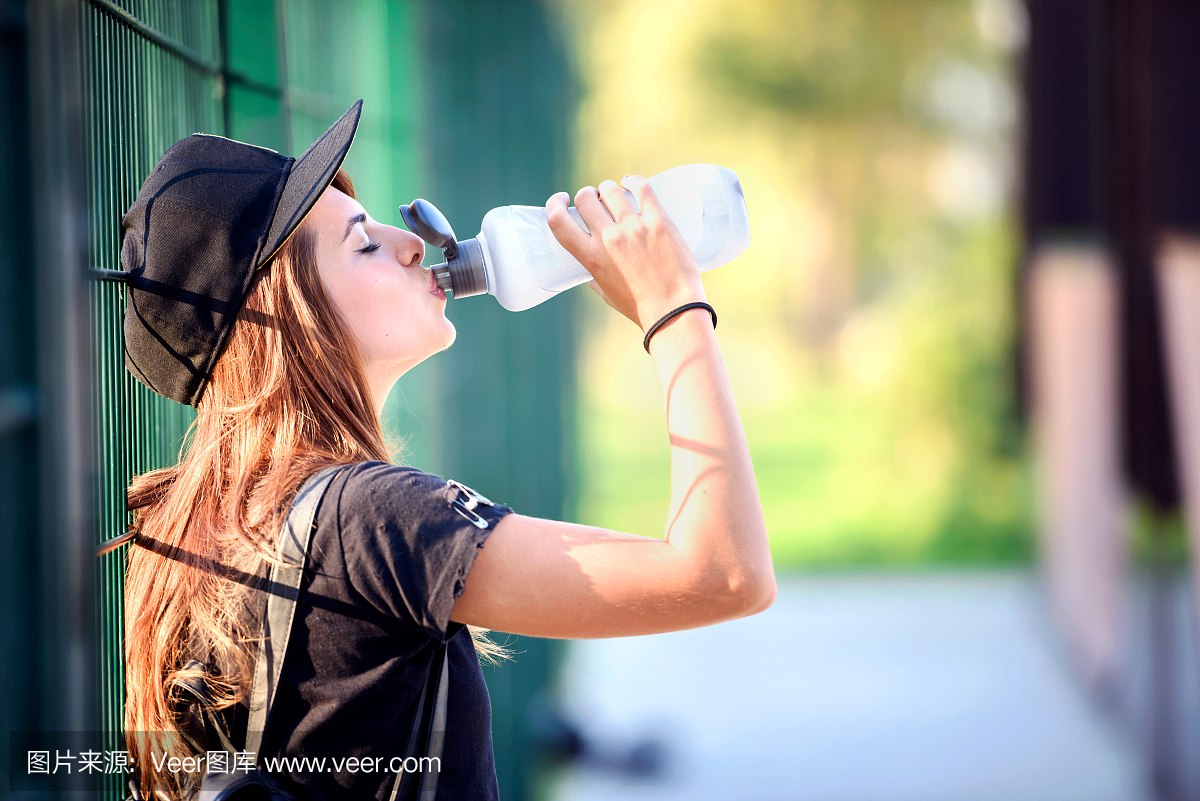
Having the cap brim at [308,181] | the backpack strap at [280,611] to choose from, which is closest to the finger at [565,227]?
the cap brim at [308,181]

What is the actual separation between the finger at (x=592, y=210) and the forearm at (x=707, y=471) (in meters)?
0.13

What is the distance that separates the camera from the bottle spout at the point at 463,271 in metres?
1.08

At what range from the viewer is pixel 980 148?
23.1 feet

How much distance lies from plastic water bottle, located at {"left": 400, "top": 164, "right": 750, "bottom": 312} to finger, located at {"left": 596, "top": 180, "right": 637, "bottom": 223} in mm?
76

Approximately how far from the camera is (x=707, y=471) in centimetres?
82

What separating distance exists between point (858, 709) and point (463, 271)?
3028 mm

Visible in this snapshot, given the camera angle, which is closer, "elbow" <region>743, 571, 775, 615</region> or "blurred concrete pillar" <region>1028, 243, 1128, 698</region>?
"elbow" <region>743, 571, 775, 615</region>

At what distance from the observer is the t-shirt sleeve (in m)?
0.78

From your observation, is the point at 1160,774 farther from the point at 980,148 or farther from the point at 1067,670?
the point at 980,148

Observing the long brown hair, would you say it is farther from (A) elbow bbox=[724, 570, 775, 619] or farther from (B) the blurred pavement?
(B) the blurred pavement

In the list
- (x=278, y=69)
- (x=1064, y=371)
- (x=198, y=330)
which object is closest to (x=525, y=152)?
(x=278, y=69)

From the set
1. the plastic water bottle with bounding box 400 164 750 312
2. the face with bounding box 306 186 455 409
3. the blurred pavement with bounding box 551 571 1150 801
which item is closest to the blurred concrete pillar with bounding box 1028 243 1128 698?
the blurred pavement with bounding box 551 571 1150 801

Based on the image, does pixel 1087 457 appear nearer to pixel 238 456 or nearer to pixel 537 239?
pixel 537 239

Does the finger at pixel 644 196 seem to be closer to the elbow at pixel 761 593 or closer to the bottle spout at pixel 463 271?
the bottle spout at pixel 463 271
